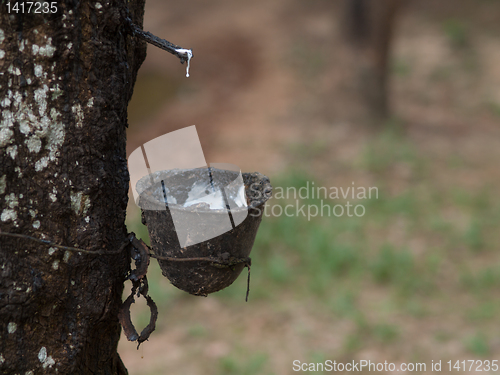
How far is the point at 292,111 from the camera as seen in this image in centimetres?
688

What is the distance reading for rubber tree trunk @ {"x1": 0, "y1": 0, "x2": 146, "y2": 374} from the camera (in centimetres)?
111

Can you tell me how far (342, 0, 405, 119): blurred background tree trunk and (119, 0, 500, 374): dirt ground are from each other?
166mm

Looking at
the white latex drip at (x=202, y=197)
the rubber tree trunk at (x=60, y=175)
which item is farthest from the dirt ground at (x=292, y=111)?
the rubber tree trunk at (x=60, y=175)

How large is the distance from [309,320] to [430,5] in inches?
318

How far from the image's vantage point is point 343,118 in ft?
20.9

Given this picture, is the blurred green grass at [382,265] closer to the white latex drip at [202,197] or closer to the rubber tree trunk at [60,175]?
the white latex drip at [202,197]

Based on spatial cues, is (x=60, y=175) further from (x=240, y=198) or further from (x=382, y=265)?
(x=382, y=265)

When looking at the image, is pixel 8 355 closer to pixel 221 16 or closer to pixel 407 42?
pixel 407 42

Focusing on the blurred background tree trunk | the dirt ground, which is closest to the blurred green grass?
the dirt ground

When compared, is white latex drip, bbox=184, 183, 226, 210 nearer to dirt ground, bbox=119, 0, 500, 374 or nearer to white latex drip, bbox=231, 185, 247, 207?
white latex drip, bbox=231, 185, 247, 207

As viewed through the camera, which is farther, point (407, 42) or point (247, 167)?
point (407, 42)

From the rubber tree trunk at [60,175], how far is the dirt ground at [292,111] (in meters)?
1.92

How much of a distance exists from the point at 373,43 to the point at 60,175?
539 cm

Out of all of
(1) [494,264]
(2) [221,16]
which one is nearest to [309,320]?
(1) [494,264]
